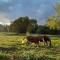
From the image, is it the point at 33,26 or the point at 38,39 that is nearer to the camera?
the point at 33,26

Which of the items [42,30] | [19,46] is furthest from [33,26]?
[19,46]

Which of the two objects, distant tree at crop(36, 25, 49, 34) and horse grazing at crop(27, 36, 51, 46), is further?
horse grazing at crop(27, 36, 51, 46)

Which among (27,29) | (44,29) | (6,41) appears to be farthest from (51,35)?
(6,41)

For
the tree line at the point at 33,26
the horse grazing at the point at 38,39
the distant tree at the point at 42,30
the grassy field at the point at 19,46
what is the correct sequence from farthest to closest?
the horse grazing at the point at 38,39 < the distant tree at the point at 42,30 < the tree line at the point at 33,26 < the grassy field at the point at 19,46

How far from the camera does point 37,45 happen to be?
10.0 meters

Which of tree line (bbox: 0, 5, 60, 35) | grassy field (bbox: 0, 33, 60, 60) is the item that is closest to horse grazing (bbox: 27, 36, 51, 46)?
grassy field (bbox: 0, 33, 60, 60)

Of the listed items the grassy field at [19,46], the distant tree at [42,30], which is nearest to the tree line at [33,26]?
the distant tree at [42,30]

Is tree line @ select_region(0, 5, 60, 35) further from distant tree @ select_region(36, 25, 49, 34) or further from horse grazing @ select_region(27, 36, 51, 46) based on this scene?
horse grazing @ select_region(27, 36, 51, 46)

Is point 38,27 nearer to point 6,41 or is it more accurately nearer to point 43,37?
point 43,37

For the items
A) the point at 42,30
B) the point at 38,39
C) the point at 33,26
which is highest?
the point at 33,26

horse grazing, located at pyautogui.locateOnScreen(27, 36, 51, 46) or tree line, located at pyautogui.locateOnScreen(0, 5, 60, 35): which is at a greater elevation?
tree line, located at pyautogui.locateOnScreen(0, 5, 60, 35)

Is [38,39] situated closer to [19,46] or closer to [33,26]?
[33,26]

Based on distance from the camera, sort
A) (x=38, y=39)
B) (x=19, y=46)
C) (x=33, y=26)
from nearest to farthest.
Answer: (x=19, y=46), (x=33, y=26), (x=38, y=39)

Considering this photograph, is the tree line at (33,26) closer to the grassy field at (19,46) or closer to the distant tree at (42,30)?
the distant tree at (42,30)
